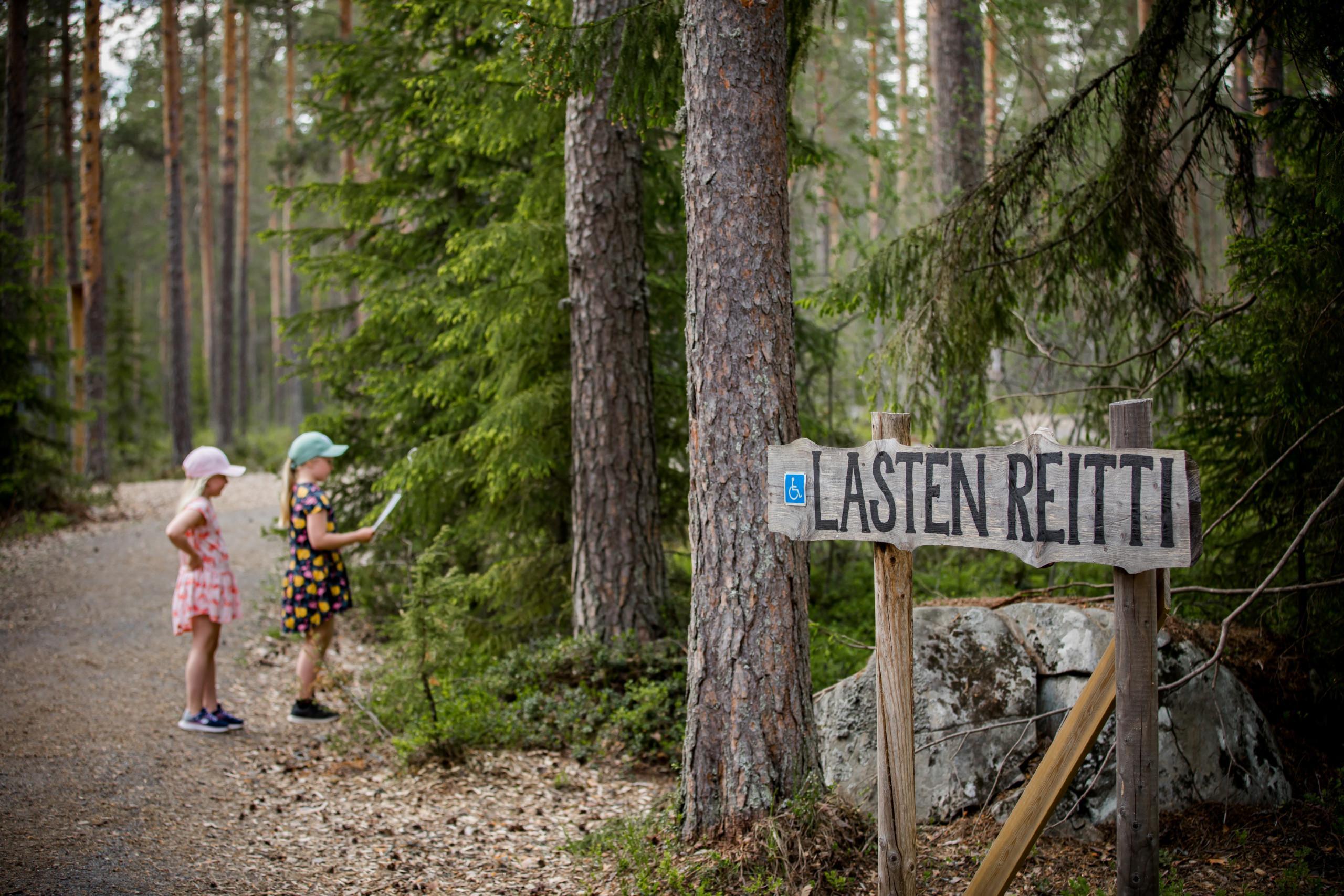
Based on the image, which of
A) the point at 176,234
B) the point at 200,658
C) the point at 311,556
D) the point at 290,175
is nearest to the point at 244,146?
the point at 290,175

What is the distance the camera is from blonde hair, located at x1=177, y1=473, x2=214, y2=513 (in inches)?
218

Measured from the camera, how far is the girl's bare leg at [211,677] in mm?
5641

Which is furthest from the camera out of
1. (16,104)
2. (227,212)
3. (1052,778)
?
(227,212)

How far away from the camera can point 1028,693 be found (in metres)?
4.29

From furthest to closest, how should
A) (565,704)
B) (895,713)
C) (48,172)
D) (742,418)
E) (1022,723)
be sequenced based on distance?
(48,172) → (565,704) → (1022,723) → (742,418) → (895,713)

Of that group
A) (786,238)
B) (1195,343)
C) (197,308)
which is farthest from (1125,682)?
(197,308)

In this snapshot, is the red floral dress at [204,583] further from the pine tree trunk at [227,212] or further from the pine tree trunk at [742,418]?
the pine tree trunk at [227,212]

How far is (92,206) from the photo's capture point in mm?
15961

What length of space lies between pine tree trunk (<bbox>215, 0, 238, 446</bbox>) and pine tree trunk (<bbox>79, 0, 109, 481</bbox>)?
4.06 metres

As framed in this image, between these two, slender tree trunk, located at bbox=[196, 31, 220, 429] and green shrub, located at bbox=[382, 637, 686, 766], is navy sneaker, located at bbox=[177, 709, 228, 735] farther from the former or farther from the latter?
slender tree trunk, located at bbox=[196, 31, 220, 429]

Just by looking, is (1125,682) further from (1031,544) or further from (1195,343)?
(1195,343)

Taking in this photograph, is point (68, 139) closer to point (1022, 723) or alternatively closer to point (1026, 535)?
point (1022, 723)

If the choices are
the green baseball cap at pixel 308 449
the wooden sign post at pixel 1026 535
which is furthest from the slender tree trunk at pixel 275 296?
the wooden sign post at pixel 1026 535

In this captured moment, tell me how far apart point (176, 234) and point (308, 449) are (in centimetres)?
1721
